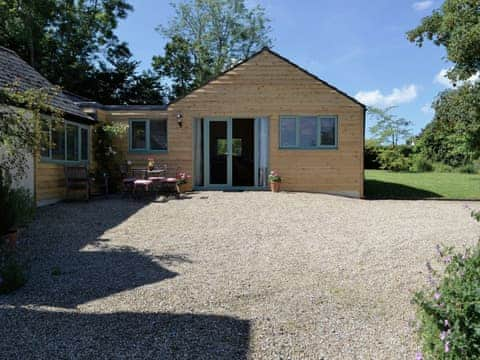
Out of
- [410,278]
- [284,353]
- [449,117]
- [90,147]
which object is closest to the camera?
[284,353]

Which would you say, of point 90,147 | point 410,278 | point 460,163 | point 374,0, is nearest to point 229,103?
point 90,147

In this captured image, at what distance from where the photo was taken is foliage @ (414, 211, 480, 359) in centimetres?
223

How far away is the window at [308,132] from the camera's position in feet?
43.4

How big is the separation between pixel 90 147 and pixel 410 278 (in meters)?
11.3

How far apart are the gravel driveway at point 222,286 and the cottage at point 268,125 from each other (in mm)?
4570

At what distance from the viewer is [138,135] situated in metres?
13.9

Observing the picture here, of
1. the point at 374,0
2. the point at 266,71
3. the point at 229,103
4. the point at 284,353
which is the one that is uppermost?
the point at 374,0

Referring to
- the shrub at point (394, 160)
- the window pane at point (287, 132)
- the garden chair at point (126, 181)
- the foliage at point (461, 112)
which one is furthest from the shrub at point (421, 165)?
the garden chair at point (126, 181)

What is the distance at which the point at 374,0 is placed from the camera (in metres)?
14.1

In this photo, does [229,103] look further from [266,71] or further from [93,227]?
[93,227]

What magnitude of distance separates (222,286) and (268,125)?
958 cm

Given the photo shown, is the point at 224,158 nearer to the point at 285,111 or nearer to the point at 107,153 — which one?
the point at 285,111

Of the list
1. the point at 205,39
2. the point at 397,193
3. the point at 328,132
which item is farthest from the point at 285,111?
the point at 205,39

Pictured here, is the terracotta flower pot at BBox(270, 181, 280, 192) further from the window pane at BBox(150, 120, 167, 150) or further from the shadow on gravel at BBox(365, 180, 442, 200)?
the window pane at BBox(150, 120, 167, 150)
